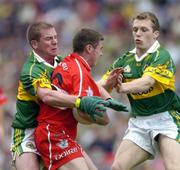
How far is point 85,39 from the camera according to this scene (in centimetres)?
1060

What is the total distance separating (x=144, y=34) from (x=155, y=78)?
54 centimetres

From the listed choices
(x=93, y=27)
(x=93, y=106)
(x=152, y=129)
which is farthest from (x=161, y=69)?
(x=93, y=27)

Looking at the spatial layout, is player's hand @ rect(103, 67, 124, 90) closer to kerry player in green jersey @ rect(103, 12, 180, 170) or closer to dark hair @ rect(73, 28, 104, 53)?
kerry player in green jersey @ rect(103, 12, 180, 170)

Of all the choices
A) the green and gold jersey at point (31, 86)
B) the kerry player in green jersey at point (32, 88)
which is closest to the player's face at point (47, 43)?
the kerry player in green jersey at point (32, 88)

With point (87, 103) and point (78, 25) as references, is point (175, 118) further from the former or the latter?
point (78, 25)

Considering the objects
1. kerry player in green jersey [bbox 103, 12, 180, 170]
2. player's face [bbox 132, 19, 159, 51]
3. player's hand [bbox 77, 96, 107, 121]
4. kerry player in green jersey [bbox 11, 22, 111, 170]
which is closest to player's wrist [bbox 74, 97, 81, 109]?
player's hand [bbox 77, 96, 107, 121]

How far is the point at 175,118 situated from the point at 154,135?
0.33 m

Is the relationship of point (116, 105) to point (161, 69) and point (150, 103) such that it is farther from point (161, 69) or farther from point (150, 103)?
point (150, 103)

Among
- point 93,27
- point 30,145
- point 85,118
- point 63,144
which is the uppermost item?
point 85,118

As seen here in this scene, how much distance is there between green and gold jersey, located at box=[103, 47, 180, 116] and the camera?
1107 cm

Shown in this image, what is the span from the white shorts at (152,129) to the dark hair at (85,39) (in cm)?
126

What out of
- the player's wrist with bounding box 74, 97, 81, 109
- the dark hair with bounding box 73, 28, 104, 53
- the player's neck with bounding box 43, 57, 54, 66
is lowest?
the player's wrist with bounding box 74, 97, 81, 109

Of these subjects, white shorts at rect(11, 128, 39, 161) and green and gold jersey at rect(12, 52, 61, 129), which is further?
white shorts at rect(11, 128, 39, 161)

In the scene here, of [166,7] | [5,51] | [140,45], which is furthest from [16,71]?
[140,45]
